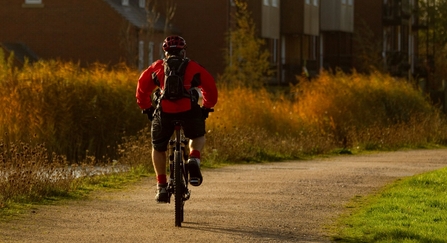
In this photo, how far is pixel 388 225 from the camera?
477 inches

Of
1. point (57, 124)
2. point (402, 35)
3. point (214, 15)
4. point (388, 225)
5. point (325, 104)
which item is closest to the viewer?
point (388, 225)

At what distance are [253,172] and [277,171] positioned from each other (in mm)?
554

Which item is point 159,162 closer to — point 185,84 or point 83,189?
point 185,84

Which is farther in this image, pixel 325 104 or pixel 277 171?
pixel 325 104

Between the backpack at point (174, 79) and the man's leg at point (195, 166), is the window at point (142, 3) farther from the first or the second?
the backpack at point (174, 79)

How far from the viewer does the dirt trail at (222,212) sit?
1161cm

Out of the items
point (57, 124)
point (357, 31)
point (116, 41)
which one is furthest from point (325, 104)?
point (357, 31)

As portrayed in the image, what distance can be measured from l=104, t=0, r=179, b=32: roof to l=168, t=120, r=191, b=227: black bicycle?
1577 inches

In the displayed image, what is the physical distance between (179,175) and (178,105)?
66cm

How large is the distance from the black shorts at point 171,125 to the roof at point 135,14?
4010cm

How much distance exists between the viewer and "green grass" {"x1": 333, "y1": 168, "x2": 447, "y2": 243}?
1146 centimetres

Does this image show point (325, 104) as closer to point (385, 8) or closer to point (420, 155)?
point (420, 155)

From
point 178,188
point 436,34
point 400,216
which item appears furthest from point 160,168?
point 436,34

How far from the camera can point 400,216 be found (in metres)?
12.9
